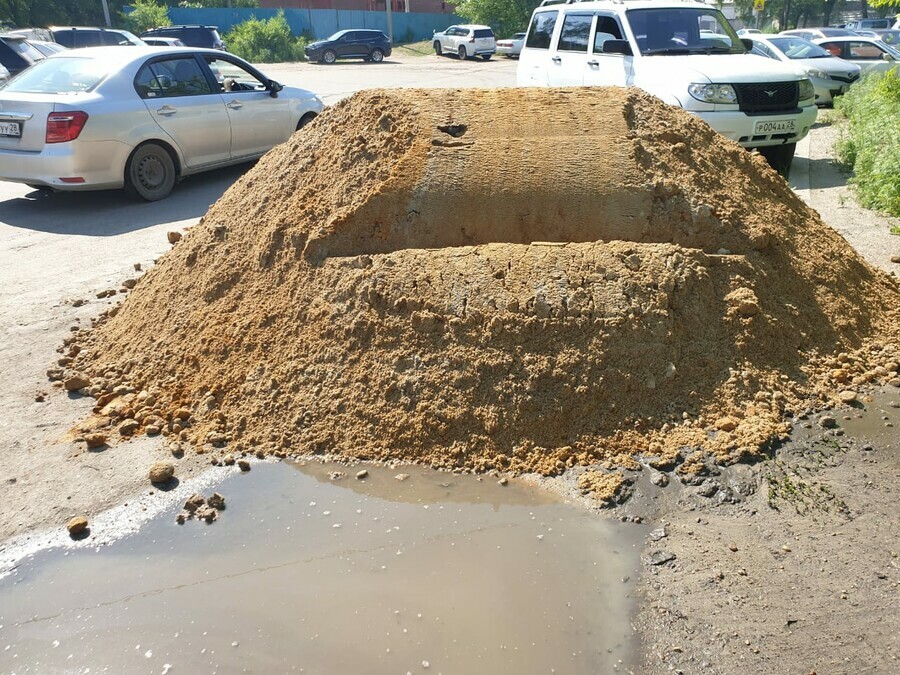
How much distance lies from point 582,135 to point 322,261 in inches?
75.1

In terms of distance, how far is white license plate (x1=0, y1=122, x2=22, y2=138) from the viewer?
8375mm

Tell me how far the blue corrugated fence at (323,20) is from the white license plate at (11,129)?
Result: 3625 centimetres

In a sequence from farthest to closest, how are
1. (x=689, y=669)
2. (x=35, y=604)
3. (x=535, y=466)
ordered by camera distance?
(x=535, y=466), (x=35, y=604), (x=689, y=669)

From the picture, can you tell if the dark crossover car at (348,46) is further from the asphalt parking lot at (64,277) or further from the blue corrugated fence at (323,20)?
the asphalt parking lot at (64,277)

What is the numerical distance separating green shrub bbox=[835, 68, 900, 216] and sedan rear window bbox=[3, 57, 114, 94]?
353 inches

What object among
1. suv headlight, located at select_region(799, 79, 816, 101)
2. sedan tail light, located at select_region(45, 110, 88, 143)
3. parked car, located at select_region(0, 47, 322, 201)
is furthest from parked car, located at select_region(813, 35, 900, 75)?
sedan tail light, located at select_region(45, 110, 88, 143)

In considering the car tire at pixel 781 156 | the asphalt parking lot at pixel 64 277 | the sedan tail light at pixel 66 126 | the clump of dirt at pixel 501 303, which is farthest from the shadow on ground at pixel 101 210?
the car tire at pixel 781 156

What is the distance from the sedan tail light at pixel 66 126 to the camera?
820 centimetres

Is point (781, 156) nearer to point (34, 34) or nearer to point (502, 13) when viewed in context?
point (34, 34)

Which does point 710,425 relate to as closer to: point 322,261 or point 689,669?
point 689,669

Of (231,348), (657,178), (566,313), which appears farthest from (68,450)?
(657,178)

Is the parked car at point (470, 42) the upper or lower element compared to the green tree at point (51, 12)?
lower

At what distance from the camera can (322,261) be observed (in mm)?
4719

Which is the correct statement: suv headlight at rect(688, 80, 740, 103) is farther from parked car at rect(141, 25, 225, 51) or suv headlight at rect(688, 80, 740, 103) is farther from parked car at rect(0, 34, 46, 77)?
parked car at rect(141, 25, 225, 51)
